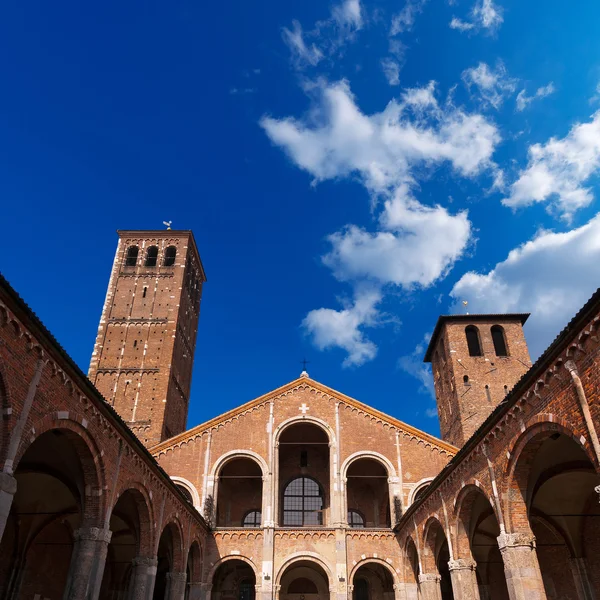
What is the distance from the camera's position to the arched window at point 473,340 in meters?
33.4

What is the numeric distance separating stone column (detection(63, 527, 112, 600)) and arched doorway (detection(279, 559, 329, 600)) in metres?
15.8

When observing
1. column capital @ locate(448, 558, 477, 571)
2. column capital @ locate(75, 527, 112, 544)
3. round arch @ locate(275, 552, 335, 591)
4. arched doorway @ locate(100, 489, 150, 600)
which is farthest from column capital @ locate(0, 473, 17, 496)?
round arch @ locate(275, 552, 335, 591)

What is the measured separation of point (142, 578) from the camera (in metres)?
16.0

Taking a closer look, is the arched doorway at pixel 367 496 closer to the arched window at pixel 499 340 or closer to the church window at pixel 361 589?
the church window at pixel 361 589

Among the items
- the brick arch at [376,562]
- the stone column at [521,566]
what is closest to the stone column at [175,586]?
the brick arch at [376,562]

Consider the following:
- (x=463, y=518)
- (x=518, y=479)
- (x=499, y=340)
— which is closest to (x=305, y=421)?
(x=463, y=518)

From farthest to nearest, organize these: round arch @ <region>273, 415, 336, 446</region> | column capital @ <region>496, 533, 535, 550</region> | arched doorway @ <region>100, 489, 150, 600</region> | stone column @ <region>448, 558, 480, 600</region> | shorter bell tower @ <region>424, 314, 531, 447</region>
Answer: shorter bell tower @ <region>424, 314, 531, 447</region> < round arch @ <region>273, 415, 336, 446</region> < arched doorway @ <region>100, 489, 150, 600</region> < stone column @ <region>448, 558, 480, 600</region> < column capital @ <region>496, 533, 535, 550</region>

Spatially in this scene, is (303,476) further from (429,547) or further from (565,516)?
(565,516)

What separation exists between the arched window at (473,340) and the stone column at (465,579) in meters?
19.0

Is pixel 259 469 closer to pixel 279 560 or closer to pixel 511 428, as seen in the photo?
pixel 279 560

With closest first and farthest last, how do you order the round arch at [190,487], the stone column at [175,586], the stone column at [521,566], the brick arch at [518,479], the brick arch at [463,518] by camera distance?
the brick arch at [518,479]
the stone column at [521,566]
the brick arch at [463,518]
the stone column at [175,586]
the round arch at [190,487]

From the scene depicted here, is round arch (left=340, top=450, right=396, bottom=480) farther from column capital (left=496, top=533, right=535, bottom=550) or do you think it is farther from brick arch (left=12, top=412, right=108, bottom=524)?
brick arch (left=12, top=412, right=108, bottom=524)

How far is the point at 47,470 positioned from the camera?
14.9 metres

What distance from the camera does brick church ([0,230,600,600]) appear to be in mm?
10617
